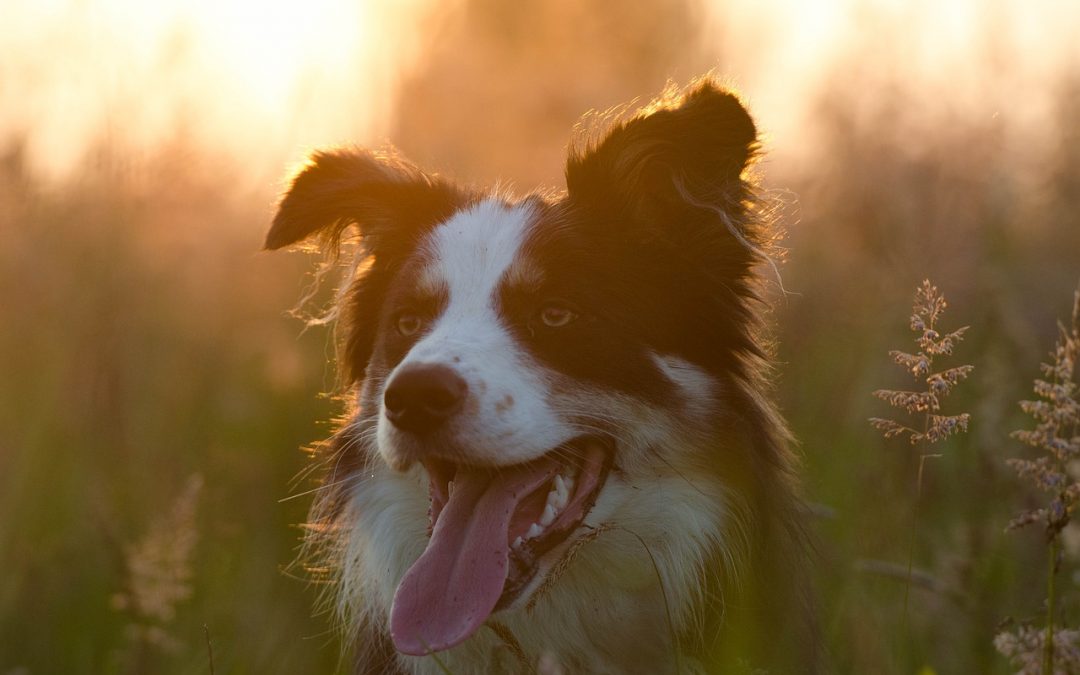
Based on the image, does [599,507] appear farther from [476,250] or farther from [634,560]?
[476,250]

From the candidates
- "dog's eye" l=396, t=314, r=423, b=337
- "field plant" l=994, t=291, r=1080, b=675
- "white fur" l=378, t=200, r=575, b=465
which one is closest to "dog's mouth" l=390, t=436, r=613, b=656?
"white fur" l=378, t=200, r=575, b=465

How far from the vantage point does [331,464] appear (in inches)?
148

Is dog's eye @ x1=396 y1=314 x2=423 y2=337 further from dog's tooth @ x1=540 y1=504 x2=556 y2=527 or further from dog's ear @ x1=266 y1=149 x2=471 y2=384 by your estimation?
dog's tooth @ x1=540 y1=504 x2=556 y2=527

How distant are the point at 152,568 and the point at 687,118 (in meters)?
1.97

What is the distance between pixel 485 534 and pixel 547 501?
0.20 metres

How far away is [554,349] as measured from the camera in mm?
3215

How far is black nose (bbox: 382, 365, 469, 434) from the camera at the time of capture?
2.87 meters

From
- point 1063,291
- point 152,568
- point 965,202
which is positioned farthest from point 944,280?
point 152,568

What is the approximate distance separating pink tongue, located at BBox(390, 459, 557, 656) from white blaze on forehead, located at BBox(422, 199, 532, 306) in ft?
1.80

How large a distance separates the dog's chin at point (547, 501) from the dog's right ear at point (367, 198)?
40.3 inches

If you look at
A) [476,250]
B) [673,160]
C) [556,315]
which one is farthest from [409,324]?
[673,160]

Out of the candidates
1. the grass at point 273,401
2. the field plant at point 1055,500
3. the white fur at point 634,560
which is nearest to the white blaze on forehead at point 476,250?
the white fur at point 634,560

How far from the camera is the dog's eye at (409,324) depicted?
11.4 ft

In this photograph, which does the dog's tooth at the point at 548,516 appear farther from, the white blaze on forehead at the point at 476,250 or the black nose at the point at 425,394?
the white blaze on forehead at the point at 476,250
